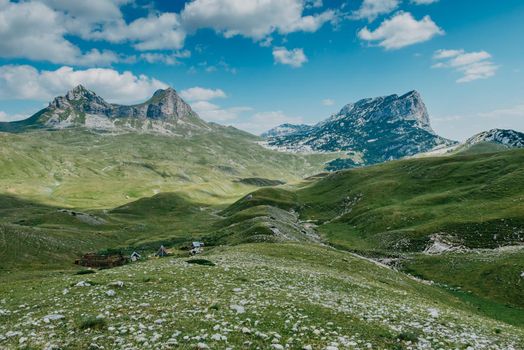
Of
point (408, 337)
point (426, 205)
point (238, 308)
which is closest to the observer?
point (408, 337)

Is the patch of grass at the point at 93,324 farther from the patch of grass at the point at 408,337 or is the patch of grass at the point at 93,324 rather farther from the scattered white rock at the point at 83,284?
the patch of grass at the point at 408,337

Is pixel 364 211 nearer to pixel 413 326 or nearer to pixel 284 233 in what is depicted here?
pixel 284 233

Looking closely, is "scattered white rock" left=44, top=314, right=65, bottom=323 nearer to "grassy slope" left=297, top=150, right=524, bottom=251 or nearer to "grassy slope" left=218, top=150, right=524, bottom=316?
"grassy slope" left=218, top=150, right=524, bottom=316

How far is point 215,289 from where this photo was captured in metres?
25.8

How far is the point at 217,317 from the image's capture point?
1888 cm

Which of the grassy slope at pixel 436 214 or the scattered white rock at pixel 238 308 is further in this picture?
the grassy slope at pixel 436 214

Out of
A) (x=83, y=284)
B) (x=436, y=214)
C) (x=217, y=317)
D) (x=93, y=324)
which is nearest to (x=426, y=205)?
(x=436, y=214)

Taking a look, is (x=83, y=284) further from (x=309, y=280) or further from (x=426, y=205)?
(x=426, y=205)

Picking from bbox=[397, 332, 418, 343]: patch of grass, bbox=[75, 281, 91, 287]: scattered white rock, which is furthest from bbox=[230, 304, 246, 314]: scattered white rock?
bbox=[75, 281, 91, 287]: scattered white rock

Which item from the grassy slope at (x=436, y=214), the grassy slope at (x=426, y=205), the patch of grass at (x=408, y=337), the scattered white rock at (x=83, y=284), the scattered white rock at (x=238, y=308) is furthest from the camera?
the grassy slope at (x=426, y=205)

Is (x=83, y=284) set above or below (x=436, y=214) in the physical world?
below

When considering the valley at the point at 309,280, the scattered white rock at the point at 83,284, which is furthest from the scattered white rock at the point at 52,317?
the scattered white rock at the point at 83,284

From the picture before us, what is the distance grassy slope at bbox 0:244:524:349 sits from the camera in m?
16.3

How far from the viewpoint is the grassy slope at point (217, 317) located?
53.4 feet
